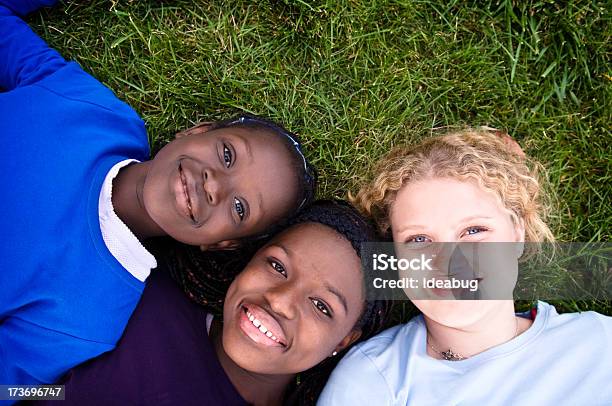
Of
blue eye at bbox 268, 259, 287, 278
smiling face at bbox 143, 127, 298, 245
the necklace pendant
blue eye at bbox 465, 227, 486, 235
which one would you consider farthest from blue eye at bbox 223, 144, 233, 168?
Result: the necklace pendant

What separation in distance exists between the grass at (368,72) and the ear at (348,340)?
705 millimetres

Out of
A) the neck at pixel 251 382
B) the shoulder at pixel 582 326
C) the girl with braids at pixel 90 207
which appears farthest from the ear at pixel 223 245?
the shoulder at pixel 582 326

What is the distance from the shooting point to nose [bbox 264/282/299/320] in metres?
1.95

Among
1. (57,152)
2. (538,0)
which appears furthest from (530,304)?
(57,152)

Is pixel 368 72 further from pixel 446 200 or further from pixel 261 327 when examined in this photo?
pixel 261 327

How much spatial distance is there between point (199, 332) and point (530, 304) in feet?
4.92

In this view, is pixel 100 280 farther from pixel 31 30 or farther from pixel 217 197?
pixel 31 30

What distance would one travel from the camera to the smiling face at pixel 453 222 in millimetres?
2041

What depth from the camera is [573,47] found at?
8.77 feet

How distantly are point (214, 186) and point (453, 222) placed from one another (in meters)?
0.83

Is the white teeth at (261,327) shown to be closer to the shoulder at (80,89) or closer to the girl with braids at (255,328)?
the girl with braids at (255,328)

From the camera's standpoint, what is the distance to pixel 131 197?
2250 mm

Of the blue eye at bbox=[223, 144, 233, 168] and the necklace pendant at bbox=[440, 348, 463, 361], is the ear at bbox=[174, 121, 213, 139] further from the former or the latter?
the necklace pendant at bbox=[440, 348, 463, 361]

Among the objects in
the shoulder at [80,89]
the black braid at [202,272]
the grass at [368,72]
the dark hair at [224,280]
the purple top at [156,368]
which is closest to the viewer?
the purple top at [156,368]
